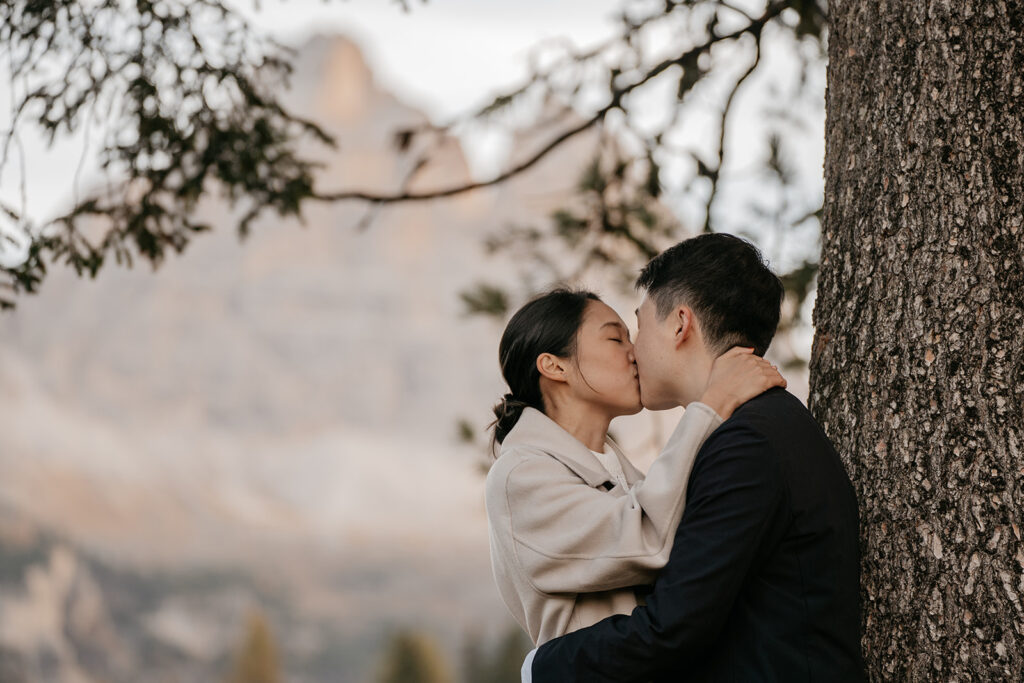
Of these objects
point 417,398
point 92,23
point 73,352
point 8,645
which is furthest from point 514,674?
point 73,352

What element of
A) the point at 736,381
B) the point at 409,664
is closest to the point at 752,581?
the point at 736,381

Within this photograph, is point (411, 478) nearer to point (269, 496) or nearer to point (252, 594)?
point (269, 496)

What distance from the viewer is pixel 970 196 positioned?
6.79ft

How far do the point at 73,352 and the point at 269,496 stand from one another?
18691mm

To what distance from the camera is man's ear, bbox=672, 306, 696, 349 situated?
7.20ft

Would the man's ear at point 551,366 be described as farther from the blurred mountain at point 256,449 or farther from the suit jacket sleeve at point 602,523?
the blurred mountain at point 256,449

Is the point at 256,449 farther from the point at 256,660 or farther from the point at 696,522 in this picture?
the point at 696,522

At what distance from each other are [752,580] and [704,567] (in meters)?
0.14

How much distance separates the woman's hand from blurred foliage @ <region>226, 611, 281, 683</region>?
139 ft

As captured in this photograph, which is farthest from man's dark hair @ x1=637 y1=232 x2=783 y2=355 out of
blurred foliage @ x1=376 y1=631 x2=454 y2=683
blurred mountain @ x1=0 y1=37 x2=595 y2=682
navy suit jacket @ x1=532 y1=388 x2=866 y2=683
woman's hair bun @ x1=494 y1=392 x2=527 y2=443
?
blurred mountain @ x1=0 y1=37 x2=595 y2=682

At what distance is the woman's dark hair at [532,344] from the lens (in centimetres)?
250

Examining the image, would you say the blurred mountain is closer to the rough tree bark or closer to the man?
the rough tree bark

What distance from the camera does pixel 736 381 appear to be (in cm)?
207

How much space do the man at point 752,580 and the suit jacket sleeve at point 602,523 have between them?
50 mm
